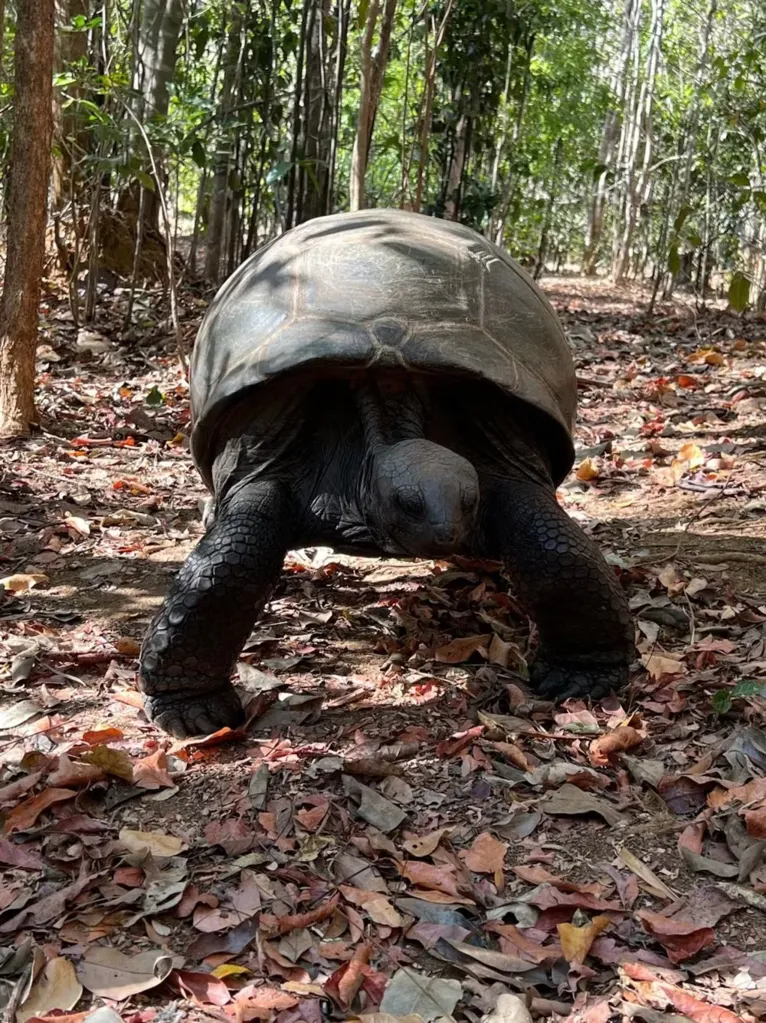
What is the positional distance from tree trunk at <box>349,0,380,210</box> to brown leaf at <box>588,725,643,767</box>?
6405 millimetres

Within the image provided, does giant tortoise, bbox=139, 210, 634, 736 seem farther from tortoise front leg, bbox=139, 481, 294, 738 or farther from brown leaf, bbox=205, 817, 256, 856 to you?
brown leaf, bbox=205, 817, 256, 856

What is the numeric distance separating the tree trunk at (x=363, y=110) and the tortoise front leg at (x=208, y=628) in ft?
19.5

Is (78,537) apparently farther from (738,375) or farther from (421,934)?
(738,375)

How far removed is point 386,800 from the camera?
2721mm

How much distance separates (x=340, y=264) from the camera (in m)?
3.71

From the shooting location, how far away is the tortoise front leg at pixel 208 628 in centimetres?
309

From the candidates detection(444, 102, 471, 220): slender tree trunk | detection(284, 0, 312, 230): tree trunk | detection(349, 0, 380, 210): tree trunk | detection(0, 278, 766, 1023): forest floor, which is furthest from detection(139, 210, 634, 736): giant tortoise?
detection(444, 102, 471, 220): slender tree trunk

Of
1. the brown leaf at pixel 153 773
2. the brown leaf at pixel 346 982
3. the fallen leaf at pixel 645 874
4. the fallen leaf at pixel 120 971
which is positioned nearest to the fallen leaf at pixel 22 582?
the brown leaf at pixel 153 773

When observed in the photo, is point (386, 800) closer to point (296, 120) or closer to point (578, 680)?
point (578, 680)

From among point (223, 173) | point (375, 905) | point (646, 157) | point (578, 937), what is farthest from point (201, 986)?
point (646, 157)

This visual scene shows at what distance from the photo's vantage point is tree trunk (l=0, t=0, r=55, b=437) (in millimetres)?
5969

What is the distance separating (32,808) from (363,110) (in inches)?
275

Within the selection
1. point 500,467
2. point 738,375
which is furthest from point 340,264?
point 738,375

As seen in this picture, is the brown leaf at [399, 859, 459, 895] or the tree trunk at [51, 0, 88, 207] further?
the tree trunk at [51, 0, 88, 207]
